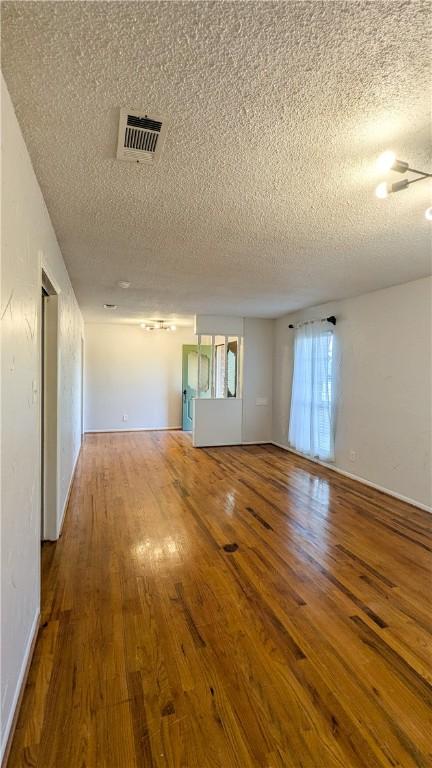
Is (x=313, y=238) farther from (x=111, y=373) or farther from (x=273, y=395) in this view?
(x=111, y=373)

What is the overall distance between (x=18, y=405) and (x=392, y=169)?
1.94 metres

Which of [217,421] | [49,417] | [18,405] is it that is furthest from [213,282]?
[217,421]

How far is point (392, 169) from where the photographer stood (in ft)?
5.14

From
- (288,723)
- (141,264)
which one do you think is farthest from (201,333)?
(288,723)

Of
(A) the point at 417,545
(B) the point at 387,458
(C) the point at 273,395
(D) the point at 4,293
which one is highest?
(D) the point at 4,293

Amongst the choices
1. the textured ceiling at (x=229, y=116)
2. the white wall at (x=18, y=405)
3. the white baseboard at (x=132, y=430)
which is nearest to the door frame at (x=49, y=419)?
the textured ceiling at (x=229, y=116)

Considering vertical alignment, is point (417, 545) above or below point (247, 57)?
below

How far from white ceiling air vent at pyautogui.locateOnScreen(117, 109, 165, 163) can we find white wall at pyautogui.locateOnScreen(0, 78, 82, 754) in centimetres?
41

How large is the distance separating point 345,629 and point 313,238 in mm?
2544

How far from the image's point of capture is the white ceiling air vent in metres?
A: 1.40

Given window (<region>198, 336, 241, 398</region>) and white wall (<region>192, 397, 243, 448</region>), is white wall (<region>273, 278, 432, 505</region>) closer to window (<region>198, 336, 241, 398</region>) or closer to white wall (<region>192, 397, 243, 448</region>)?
window (<region>198, 336, 241, 398</region>)

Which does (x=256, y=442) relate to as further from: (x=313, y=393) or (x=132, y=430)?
(x=132, y=430)

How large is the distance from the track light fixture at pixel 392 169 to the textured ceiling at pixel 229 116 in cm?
5

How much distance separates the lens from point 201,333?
254 inches
